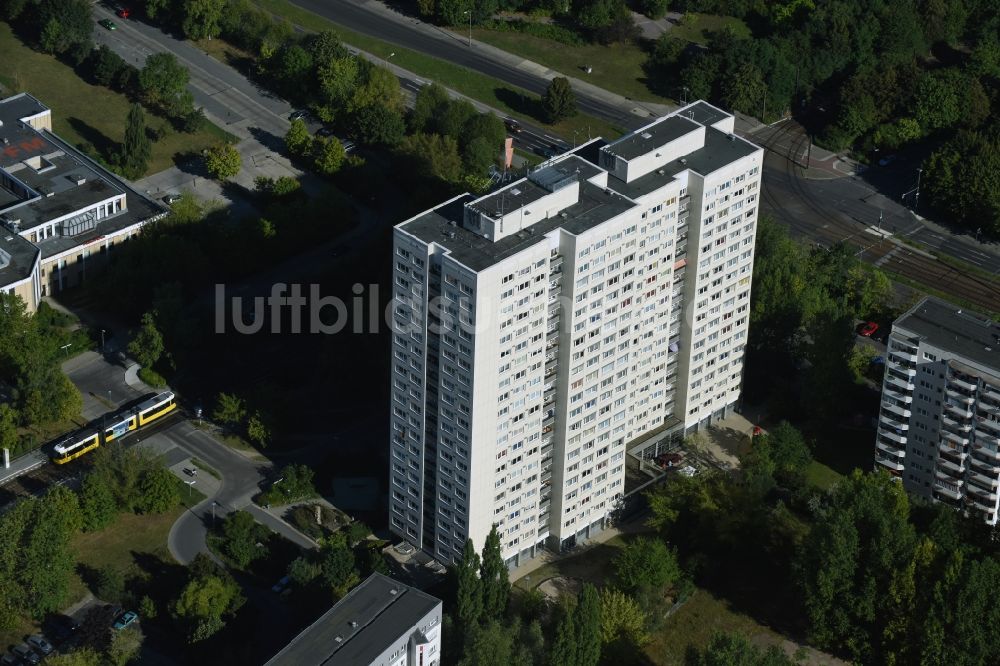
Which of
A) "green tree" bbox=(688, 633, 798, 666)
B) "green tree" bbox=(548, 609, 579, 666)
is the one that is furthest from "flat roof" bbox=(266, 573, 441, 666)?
"green tree" bbox=(688, 633, 798, 666)

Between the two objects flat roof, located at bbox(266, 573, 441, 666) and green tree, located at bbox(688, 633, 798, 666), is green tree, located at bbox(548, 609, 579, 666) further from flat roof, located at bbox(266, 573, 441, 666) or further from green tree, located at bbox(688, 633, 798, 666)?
green tree, located at bbox(688, 633, 798, 666)

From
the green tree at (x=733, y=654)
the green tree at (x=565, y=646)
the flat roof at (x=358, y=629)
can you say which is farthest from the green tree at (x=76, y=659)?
the green tree at (x=733, y=654)

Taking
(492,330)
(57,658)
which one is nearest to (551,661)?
(492,330)

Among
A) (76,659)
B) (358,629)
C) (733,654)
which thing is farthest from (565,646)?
(76,659)

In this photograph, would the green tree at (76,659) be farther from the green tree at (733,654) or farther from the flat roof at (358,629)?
the green tree at (733,654)

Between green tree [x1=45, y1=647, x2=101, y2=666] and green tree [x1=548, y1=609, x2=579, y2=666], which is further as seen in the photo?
green tree [x1=548, y1=609, x2=579, y2=666]

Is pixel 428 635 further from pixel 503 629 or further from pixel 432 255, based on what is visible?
pixel 432 255

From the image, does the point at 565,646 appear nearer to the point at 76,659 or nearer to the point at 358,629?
the point at 358,629

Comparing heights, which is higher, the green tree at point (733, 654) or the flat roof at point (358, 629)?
the flat roof at point (358, 629)
